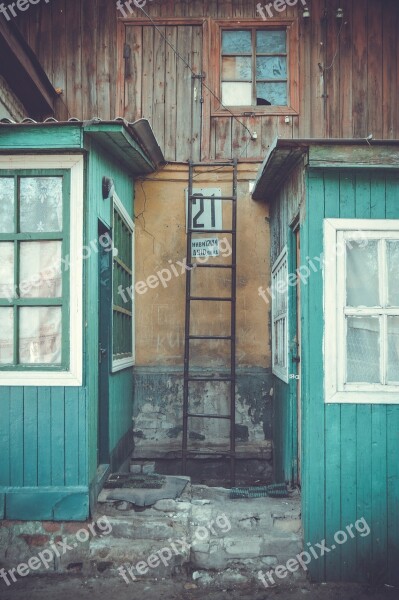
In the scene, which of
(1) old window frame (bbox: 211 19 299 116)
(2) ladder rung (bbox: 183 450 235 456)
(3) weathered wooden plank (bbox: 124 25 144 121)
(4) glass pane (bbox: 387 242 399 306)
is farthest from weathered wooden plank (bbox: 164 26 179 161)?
(2) ladder rung (bbox: 183 450 235 456)

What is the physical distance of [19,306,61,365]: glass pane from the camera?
16.8 feet

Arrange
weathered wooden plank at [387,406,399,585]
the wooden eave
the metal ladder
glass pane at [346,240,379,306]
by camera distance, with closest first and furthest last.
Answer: weathered wooden plank at [387,406,399,585] < glass pane at [346,240,379,306] < the wooden eave < the metal ladder

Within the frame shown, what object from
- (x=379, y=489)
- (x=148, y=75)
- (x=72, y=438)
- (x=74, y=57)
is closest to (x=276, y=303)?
(x=379, y=489)

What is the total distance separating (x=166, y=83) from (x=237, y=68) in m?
0.92

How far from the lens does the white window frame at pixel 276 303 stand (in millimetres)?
6004

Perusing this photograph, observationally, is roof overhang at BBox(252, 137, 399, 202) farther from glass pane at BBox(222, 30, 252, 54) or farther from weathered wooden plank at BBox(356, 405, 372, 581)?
glass pane at BBox(222, 30, 252, 54)

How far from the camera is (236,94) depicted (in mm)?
7570

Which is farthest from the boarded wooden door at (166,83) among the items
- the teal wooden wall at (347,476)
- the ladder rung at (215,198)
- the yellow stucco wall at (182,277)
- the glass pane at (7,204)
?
the teal wooden wall at (347,476)

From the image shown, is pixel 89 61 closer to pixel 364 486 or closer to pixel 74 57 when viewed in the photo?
pixel 74 57

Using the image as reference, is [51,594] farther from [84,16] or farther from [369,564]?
[84,16]

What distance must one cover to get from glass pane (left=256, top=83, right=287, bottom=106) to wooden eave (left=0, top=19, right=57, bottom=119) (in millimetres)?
2551

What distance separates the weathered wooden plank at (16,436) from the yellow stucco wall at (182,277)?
7.97ft

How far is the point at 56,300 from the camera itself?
512 cm

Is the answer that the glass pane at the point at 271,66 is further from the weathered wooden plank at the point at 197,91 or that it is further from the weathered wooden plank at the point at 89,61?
the weathered wooden plank at the point at 89,61
